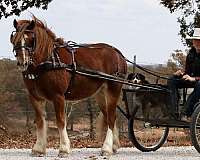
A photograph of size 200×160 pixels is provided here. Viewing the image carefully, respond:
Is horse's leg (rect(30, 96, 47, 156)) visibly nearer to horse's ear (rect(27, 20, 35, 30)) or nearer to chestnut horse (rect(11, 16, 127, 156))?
chestnut horse (rect(11, 16, 127, 156))

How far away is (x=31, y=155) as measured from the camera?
8.38m

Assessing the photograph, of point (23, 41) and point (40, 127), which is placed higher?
point (23, 41)

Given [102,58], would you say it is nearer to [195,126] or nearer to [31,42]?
[31,42]

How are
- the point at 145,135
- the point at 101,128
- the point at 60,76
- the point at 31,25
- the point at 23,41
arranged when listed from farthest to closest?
the point at 145,135 → the point at 101,128 → the point at 60,76 → the point at 31,25 → the point at 23,41

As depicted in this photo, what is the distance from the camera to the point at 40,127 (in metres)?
8.49

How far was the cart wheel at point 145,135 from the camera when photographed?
9.36 meters

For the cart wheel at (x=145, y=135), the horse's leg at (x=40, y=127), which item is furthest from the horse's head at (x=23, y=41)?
the cart wheel at (x=145, y=135)

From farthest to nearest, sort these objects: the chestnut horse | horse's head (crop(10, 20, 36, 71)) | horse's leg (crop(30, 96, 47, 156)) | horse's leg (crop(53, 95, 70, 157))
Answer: horse's leg (crop(30, 96, 47, 156))
horse's leg (crop(53, 95, 70, 157))
the chestnut horse
horse's head (crop(10, 20, 36, 71))

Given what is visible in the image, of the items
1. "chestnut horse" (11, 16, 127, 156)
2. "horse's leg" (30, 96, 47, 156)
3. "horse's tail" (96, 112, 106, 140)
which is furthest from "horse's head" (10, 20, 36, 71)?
"horse's tail" (96, 112, 106, 140)

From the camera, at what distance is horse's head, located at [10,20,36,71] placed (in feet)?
24.9

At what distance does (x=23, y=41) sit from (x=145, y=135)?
12.7 feet

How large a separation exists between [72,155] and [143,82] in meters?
1.94

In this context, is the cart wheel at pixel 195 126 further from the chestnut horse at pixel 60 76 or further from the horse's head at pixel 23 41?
the horse's head at pixel 23 41

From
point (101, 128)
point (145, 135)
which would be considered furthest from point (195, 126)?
point (145, 135)
